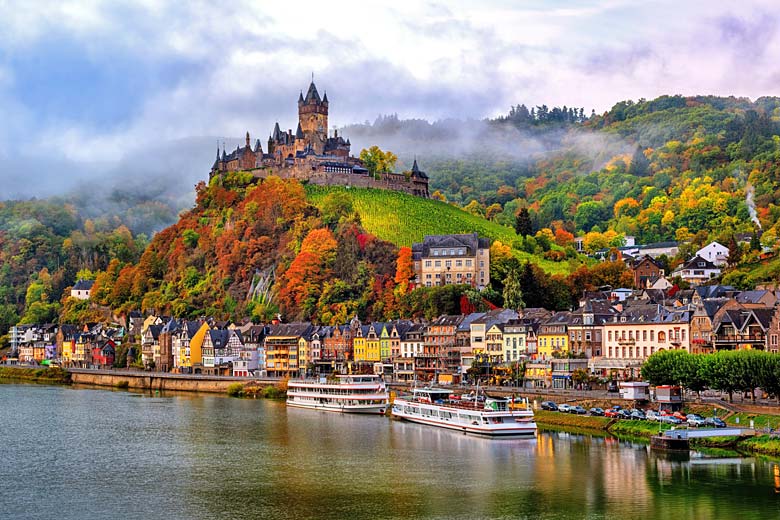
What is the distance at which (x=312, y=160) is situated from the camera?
161m

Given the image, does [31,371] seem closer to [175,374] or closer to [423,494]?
[175,374]

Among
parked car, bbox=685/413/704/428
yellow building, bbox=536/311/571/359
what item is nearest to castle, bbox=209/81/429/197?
yellow building, bbox=536/311/571/359

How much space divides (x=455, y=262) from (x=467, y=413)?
165ft

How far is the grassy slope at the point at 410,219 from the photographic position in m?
136

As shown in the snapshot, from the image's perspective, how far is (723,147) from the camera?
189000mm

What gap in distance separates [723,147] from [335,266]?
3539 inches

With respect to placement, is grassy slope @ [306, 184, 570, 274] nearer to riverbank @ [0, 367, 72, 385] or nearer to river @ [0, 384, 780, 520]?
riverbank @ [0, 367, 72, 385]

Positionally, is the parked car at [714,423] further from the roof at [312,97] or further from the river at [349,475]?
the roof at [312,97]

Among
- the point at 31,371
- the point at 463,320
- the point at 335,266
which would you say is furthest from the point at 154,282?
the point at 463,320

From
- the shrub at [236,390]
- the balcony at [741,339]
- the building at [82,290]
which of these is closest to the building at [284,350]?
the shrub at [236,390]

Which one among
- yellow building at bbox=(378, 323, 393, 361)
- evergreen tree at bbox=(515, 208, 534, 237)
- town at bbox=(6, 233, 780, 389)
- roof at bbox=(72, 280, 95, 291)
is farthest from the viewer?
roof at bbox=(72, 280, 95, 291)

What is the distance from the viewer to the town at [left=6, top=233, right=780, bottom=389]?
78.4 m

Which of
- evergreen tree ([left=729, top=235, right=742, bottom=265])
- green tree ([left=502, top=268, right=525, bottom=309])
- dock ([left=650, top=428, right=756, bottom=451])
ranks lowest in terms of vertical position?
dock ([left=650, top=428, right=756, bottom=451])

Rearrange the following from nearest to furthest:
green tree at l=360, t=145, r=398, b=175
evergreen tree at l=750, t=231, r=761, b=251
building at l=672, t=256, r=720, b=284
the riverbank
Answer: building at l=672, t=256, r=720, b=284 → evergreen tree at l=750, t=231, r=761, b=251 → the riverbank → green tree at l=360, t=145, r=398, b=175
